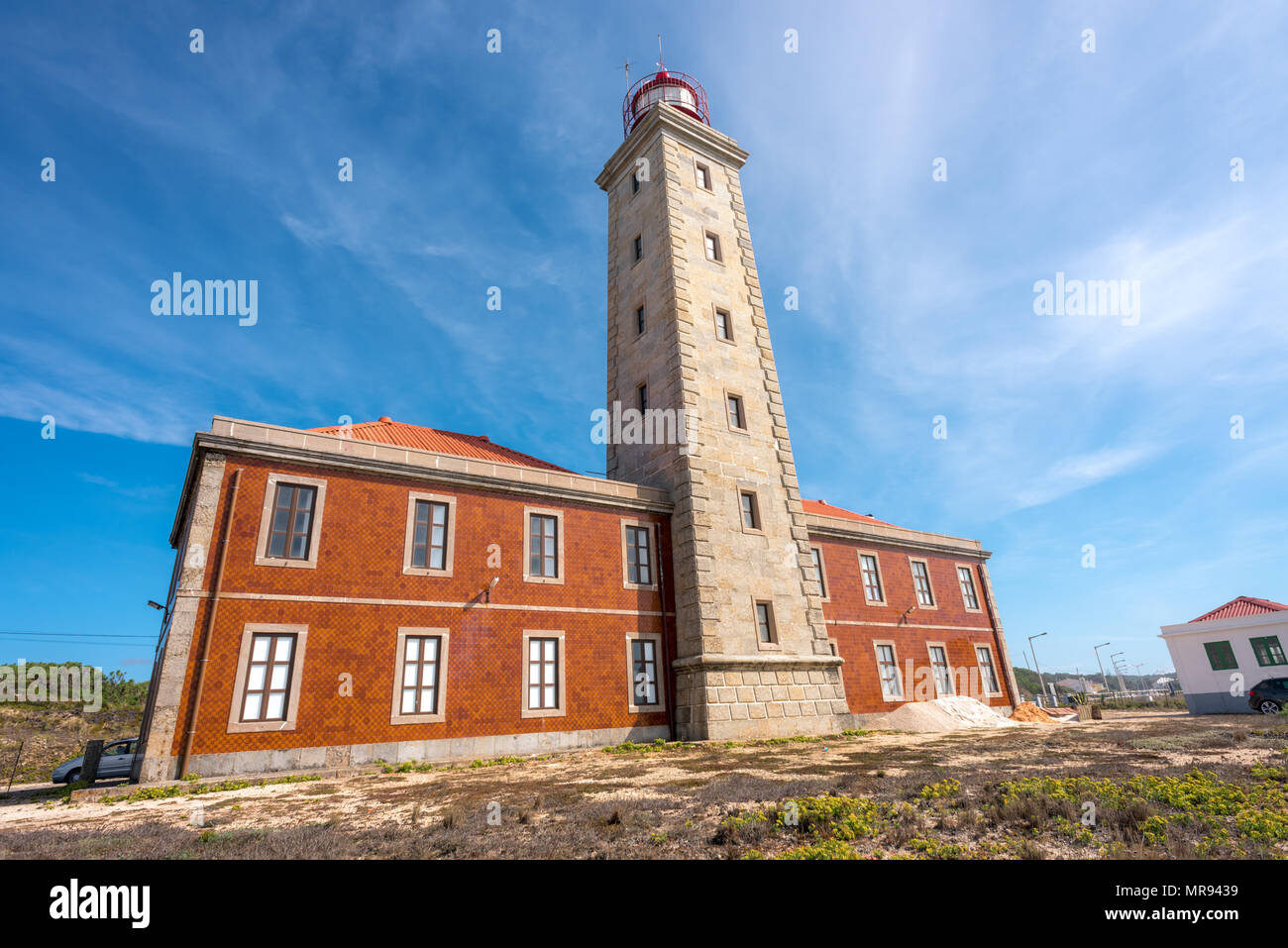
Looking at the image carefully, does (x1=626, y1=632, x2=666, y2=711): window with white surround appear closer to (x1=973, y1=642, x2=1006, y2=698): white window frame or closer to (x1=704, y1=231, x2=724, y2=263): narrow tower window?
(x1=704, y1=231, x2=724, y2=263): narrow tower window

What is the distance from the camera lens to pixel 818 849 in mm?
5273

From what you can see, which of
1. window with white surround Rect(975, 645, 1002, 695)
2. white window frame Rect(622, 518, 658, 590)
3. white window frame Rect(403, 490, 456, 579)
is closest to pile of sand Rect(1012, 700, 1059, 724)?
window with white surround Rect(975, 645, 1002, 695)

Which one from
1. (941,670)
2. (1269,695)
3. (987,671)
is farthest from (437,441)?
(1269,695)

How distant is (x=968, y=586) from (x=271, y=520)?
89.7ft

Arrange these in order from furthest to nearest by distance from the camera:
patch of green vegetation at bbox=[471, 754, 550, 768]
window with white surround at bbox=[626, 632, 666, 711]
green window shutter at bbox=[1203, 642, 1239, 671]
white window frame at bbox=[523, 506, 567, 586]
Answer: green window shutter at bbox=[1203, 642, 1239, 671] → window with white surround at bbox=[626, 632, 666, 711] → white window frame at bbox=[523, 506, 567, 586] → patch of green vegetation at bbox=[471, 754, 550, 768]

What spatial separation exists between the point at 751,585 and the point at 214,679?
561 inches

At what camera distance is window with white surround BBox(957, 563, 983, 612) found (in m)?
27.3

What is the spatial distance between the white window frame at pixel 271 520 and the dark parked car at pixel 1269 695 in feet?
103

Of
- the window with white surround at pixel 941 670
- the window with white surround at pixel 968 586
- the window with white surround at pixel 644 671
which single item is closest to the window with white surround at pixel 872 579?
the window with white surround at pixel 941 670

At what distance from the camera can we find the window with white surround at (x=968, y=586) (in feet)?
89.6

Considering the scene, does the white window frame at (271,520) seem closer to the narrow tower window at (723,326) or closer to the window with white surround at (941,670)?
the narrow tower window at (723,326)

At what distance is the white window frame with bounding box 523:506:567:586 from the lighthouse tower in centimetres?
385

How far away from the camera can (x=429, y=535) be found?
1633 cm
